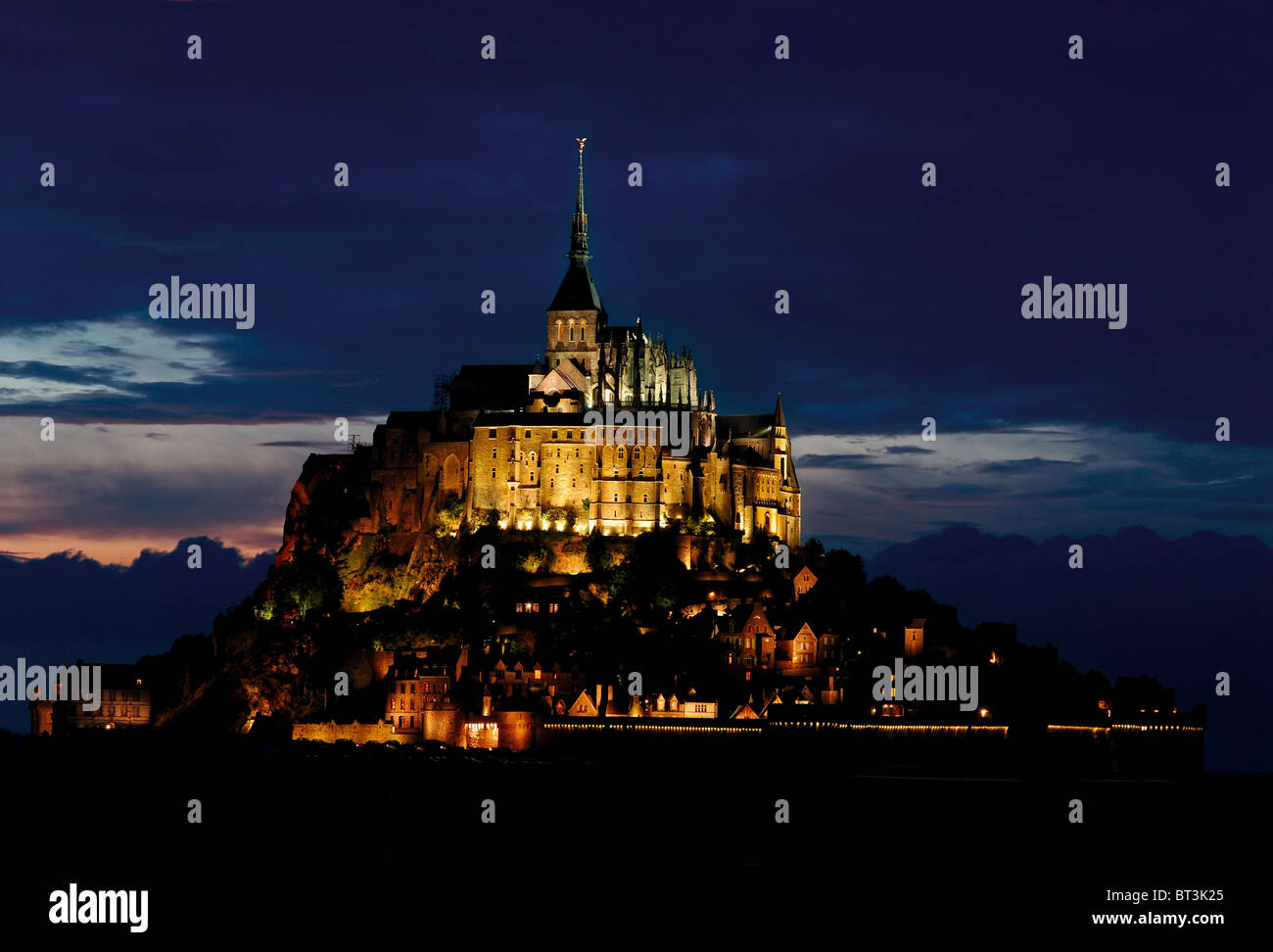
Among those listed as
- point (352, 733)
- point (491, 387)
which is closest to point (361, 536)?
point (491, 387)

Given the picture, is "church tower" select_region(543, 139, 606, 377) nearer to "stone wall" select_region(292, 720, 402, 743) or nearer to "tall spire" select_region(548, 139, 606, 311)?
"tall spire" select_region(548, 139, 606, 311)

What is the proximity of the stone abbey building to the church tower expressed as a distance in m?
0.10

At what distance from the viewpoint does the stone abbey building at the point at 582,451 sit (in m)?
147

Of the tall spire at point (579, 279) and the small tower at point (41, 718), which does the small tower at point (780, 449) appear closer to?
the tall spire at point (579, 279)

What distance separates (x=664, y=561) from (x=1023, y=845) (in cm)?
3685

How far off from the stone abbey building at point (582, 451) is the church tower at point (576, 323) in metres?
0.10

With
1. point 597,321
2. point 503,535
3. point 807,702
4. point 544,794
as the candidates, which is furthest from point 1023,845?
point 597,321

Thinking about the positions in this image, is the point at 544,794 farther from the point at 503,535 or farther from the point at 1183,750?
the point at 1183,750

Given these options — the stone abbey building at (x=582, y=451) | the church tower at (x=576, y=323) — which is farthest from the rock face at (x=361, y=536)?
the church tower at (x=576, y=323)

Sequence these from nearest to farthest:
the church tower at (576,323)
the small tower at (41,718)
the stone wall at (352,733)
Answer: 1. the stone wall at (352,733)
2. the small tower at (41,718)
3. the church tower at (576,323)

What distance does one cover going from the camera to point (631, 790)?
399 ft

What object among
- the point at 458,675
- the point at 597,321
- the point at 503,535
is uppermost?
the point at 597,321

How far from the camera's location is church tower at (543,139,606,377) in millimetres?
156750

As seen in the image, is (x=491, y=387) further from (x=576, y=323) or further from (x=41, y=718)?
(x=41, y=718)
